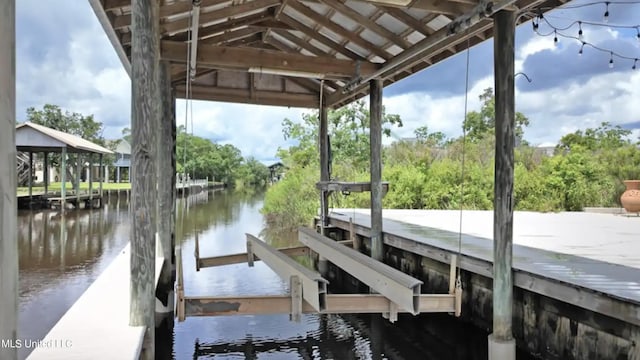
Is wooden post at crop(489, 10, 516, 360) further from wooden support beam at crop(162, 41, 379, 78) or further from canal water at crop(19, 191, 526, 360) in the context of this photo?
wooden support beam at crop(162, 41, 379, 78)

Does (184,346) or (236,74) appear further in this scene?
(236,74)

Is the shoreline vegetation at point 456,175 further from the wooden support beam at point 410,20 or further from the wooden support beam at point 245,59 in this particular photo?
the wooden support beam at point 410,20

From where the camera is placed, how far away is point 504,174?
368cm

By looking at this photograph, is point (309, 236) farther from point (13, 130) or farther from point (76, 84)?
point (76, 84)

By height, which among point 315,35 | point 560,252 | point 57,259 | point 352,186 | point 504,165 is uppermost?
point 315,35

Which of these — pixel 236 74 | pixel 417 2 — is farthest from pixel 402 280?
pixel 236 74

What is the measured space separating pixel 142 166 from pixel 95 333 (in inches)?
44.5

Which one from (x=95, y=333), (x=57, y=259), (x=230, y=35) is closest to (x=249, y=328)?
(x=95, y=333)

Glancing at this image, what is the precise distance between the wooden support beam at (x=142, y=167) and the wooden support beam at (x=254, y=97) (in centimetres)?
483

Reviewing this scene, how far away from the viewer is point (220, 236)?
1283 centimetres

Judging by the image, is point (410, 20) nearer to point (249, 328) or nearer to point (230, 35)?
point (230, 35)

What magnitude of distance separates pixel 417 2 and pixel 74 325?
11.9 feet

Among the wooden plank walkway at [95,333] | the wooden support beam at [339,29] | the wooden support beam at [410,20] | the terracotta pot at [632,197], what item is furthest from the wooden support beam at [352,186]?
the terracotta pot at [632,197]

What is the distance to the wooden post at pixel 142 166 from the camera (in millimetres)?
3076
